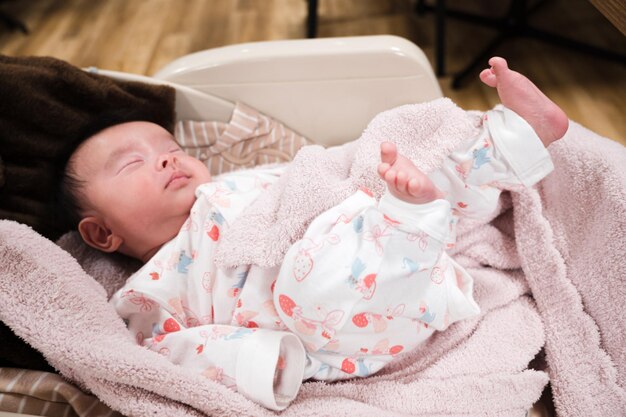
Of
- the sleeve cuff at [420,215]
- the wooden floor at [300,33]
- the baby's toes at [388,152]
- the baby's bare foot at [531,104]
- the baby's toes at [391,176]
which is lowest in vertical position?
the wooden floor at [300,33]

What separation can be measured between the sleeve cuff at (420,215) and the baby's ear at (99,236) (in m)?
0.51

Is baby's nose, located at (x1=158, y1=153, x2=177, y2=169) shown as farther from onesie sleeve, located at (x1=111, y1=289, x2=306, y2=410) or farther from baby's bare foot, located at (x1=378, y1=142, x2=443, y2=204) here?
baby's bare foot, located at (x1=378, y1=142, x2=443, y2=204)

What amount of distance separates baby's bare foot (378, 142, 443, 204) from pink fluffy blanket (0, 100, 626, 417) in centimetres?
17

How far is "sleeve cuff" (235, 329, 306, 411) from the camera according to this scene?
72cm

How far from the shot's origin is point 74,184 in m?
0.90

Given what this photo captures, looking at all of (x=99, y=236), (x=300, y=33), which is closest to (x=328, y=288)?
(x=99, y=236)

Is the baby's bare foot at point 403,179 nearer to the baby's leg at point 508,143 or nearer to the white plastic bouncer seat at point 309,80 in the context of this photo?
the baby's leg at point 508,143

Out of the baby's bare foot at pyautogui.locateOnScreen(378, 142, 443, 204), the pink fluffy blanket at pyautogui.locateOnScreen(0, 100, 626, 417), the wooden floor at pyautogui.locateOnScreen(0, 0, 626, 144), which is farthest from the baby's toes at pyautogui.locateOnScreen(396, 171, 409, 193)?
the wooden floor at pyautogui.locateOnScreen(0, 0, 626, 144)

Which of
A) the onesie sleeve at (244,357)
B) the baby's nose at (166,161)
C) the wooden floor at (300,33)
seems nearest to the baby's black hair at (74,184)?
the baby's nose at (166,161)

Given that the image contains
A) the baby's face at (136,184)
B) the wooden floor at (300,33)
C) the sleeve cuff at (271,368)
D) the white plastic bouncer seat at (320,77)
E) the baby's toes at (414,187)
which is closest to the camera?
the baby's toes at (414,187)

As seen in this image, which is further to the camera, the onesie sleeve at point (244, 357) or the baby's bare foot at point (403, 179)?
the onesie sleeve at point (244, 357)

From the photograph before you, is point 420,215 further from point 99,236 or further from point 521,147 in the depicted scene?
point 99,236

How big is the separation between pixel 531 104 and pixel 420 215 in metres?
0.26

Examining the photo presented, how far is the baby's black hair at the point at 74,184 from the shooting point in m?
0.90
